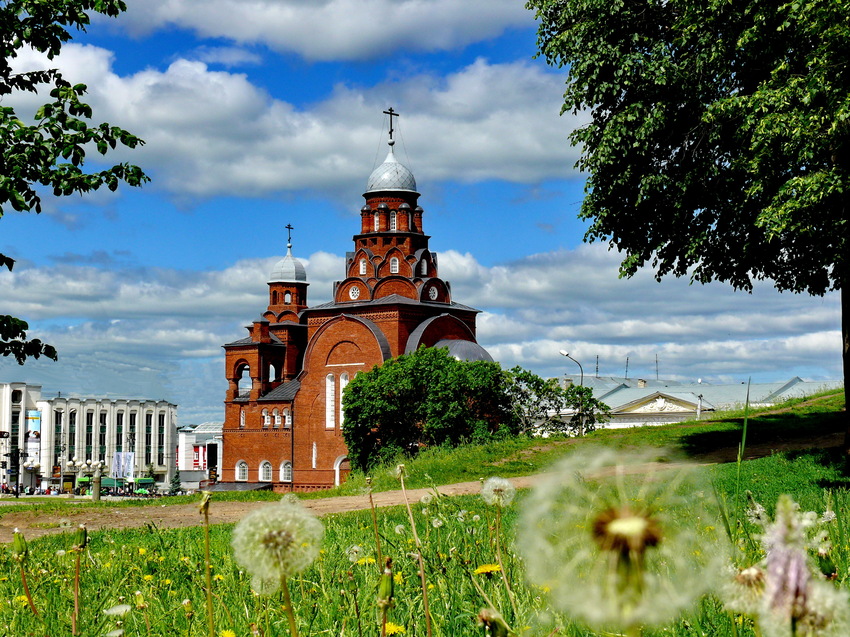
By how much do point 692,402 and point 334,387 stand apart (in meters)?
28.7

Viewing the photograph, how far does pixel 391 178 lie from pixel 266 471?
19.1 metres

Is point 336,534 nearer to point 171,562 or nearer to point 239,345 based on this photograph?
point 171,562

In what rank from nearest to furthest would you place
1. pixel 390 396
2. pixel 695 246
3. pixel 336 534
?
pixel 336 534 < pixel 695 246 < pixel 390 396

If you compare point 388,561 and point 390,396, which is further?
point 390,396

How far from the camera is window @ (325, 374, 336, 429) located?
156 feet

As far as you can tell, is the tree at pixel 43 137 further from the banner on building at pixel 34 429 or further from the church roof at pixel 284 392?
the banner on building at pixel 34 429

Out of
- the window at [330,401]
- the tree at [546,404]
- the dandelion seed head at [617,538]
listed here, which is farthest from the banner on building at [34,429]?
the dandelion seed head at [617,538]

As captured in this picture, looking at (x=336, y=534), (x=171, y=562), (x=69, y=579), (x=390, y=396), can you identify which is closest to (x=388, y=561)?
(x=69, y=579)

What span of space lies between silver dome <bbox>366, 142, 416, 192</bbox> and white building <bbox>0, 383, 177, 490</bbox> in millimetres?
35321

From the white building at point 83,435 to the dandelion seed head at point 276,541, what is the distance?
244 feet

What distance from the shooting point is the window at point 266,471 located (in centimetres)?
5291

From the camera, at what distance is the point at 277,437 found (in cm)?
5256

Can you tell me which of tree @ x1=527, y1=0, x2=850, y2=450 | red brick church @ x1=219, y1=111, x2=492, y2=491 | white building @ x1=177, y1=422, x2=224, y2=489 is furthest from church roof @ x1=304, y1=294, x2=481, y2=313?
white building @ x1=177, y1=422, x2=224, y2=489

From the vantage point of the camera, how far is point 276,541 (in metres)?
1.28
